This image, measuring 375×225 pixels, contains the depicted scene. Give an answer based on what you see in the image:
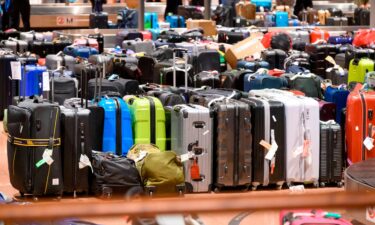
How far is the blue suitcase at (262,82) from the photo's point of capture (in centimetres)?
1036

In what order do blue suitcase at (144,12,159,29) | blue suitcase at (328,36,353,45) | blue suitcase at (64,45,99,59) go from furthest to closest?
blue suitcase at (144,12,159,29)
blue suitcase at (328,36,353,45)
blue suitcase at (64,45,99,59)

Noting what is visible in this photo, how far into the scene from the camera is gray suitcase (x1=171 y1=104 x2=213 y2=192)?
8477 millimetres

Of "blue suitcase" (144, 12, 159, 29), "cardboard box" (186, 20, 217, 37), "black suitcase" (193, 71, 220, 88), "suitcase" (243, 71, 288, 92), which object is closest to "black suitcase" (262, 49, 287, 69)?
"black suitcase" (193, 71, 220, 88)

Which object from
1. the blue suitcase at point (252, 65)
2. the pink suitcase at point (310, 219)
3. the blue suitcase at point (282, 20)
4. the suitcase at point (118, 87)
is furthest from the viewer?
the blue suitcase at point (282, 20)

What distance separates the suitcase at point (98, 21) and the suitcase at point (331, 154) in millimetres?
13893

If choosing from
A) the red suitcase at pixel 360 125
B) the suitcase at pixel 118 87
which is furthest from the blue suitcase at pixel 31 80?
the red suitcase at pixel 360 125

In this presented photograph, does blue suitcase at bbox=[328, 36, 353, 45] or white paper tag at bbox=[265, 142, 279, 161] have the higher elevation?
blue suitcase at bbox=[328, 36, 353, 45]

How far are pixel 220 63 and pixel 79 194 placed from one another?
214 inches

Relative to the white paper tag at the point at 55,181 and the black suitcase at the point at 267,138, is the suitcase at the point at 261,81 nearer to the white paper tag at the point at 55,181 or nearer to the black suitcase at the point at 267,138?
the black suitcase at the point at 267,138

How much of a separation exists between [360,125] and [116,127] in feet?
7.29

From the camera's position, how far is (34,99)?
27.9 feet

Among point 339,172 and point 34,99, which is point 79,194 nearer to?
point 34,99

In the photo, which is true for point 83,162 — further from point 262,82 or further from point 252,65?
point 252,65

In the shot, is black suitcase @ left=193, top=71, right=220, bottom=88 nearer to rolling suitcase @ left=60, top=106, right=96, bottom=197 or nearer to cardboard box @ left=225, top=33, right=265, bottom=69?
cardboard box @ left=225, top=33, right=265, bottom=69
